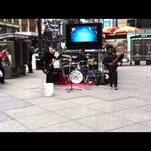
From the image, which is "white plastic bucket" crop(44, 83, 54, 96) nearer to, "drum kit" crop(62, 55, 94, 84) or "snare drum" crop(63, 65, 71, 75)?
"drum kit" crop(62, 55, 94, 84)

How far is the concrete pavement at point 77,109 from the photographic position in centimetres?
682

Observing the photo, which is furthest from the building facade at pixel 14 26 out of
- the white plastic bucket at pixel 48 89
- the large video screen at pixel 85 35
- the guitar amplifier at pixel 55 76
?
the white plastic bucket at pixel 48 89

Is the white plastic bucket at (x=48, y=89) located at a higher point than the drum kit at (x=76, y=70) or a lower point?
lower

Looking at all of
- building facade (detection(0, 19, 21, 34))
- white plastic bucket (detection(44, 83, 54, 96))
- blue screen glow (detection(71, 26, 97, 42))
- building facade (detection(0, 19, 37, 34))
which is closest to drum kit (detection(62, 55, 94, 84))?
blue screen glow (detection(71, 26, 97, 42))

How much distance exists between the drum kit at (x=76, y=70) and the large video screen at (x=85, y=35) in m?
1.02

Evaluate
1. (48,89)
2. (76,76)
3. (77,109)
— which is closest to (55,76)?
(76,76)

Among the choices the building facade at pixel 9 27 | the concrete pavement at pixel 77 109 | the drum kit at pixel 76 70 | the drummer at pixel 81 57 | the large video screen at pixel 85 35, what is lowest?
the concrete pavement at pixel 77 109

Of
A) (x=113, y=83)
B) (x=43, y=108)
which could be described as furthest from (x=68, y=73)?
(x=43, y=108)

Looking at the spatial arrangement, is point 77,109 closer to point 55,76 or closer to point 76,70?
point 76,70

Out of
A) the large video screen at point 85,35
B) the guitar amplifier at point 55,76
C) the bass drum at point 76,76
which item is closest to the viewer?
the bass drum at point 76,76

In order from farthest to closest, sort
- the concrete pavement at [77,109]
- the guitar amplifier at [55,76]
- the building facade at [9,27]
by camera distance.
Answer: the building facade at [9,27] < the guitar amplifier at [55,76] < the concrete pavement at [77,109]

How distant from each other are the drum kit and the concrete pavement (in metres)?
0.69

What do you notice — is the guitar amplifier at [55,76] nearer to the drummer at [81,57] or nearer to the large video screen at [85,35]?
the drummer at [81,57]

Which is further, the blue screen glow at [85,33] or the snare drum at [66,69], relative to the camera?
the blue screen glow at [85,33]
